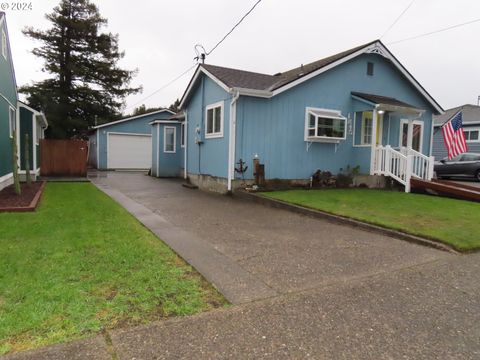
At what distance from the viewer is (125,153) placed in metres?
24.1

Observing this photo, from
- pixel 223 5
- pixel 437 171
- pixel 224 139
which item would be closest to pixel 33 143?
pixel 224 139

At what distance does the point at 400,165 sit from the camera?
39.5 ft

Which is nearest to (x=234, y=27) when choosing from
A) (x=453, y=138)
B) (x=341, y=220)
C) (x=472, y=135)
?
(x=341, y=220)

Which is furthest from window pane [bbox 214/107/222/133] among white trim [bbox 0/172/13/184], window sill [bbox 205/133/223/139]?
white trim [bbox 0/172/13/184]

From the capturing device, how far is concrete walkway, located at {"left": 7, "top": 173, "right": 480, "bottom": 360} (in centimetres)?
252

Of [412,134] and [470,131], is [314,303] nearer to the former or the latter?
[412,134]

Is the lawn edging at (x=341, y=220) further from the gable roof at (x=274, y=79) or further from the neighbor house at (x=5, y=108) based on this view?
the neighbor house at (x=5, y=108)

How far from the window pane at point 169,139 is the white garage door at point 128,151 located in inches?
286

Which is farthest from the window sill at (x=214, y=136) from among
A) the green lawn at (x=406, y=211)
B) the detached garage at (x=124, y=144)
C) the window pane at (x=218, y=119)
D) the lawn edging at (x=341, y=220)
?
the detached garage at (x=124, y=144)

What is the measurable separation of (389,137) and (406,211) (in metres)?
6.11

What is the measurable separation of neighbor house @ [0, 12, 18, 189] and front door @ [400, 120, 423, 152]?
13505 millimetres

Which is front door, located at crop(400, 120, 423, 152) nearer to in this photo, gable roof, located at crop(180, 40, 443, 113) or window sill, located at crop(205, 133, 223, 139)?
gable roof, located at crop(180, 40, 443, 113)

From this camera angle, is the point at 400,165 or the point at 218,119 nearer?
the point at 218,119

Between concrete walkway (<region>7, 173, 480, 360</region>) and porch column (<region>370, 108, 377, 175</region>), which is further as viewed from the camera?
porch column (<region>370, 108, 377, 175</region>)
